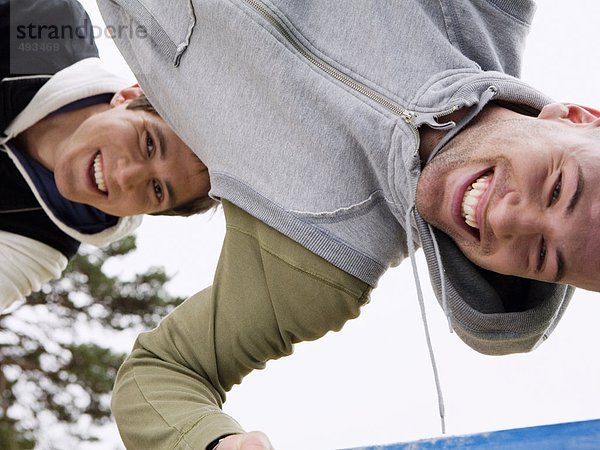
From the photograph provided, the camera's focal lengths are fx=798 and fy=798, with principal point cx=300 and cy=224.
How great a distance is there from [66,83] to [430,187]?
125cm

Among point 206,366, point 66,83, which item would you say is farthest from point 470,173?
point 66,83

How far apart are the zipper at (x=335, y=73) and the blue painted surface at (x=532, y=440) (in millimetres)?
706

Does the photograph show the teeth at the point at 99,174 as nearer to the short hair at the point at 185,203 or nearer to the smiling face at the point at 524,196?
the short hair at the point at 185,203

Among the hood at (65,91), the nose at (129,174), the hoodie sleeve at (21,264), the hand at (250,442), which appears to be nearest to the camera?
the hand at (250,442)

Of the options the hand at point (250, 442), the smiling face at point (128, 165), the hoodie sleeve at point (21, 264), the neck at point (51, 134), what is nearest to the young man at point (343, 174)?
the hand at point (250, 442)

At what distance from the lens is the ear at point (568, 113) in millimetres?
1556

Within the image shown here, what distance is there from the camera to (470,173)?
1478 mm

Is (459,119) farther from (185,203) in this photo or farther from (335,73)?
(185,203)

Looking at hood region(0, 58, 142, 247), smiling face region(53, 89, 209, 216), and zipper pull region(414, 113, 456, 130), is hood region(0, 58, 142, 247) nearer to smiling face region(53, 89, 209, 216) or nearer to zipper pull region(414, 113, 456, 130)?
smiling face region(53, 89, 209, 216)

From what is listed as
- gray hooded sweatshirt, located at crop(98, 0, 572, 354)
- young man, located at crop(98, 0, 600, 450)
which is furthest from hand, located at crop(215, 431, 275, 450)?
gray hooded sweatshirt, located at crop(98, 0, 572, 354)

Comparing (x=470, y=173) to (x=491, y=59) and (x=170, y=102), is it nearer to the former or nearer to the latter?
(x=491, y=59)

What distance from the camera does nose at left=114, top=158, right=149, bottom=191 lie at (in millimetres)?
2184

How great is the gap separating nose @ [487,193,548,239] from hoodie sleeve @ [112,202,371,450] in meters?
0.34

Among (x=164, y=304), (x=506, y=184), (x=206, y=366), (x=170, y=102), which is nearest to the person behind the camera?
(x=506, y=184)
